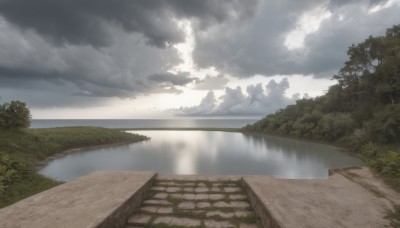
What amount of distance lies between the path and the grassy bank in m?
4.09

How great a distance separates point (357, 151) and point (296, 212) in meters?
23.3

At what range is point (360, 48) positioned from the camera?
96.5ft

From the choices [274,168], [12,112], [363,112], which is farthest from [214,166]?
[363,112]

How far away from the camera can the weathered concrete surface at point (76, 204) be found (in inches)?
149

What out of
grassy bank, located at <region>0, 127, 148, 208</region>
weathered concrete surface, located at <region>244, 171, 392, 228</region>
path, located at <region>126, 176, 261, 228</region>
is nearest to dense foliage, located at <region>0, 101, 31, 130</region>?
grassy bank, located at <region>0, 127, 148, 208</region>

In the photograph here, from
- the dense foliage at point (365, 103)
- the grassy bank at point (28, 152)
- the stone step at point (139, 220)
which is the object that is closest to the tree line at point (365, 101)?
the dense foliage at point (365, 103)

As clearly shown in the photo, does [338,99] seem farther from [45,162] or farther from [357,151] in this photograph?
[45,162]

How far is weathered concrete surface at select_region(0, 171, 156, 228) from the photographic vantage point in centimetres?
379

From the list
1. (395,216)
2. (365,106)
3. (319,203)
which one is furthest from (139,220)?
(365,106)

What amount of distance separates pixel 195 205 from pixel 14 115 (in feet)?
61.5

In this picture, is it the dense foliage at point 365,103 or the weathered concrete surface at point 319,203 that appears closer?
the weathered concrete surface at point 319,203

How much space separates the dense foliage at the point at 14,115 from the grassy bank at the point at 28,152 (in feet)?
1.82

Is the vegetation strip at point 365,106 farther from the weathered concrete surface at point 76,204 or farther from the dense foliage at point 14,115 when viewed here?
the dense foliage at point 14,115

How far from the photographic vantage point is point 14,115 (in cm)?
1755
